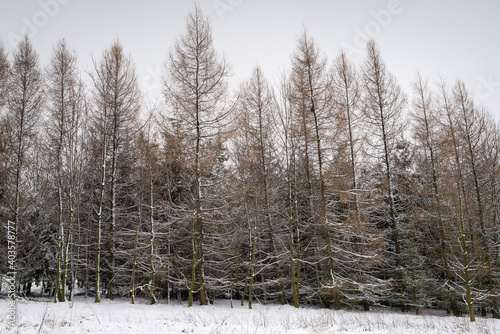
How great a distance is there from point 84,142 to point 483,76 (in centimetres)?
1864

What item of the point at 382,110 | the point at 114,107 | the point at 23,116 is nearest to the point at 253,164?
the point at 114,107

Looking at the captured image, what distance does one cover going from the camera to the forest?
11.2 m

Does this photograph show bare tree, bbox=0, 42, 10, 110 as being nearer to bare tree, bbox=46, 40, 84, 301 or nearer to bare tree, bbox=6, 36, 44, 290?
bare tree, bbox=6, 36, 44, 290

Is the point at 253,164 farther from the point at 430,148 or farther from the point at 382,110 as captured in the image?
the point at 430,148

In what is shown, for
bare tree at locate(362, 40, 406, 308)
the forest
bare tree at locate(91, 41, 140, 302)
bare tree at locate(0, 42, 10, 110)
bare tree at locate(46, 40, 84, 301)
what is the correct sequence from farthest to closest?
1. bare tree at locate(362, 40, 406, 308)
2. bare tree at locate(91, 41, 140, 302)
3. bare tree at locate(0, 42, 10, 110)
4. the forest
5. bare tree at locate(46, 40, 84, 301)

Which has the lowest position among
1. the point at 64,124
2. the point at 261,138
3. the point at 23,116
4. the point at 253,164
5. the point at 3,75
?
the point at 253,164

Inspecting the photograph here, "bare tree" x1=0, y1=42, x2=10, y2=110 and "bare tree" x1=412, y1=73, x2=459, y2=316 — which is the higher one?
"bare tree" x1=0, y1=42, x2=10, y2=110

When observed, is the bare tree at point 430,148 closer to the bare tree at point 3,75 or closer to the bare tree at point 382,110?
the bare tree at point 382,110

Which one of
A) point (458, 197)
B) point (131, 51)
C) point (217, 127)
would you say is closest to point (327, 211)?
point (458, 197)

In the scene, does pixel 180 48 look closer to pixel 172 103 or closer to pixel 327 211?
pixel 172 103

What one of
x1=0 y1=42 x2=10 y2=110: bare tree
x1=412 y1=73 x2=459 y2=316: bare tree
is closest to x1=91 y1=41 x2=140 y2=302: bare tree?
x1=0 y1=42 x2=10 y2=110: bare tree

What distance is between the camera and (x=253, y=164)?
13938 millimetres

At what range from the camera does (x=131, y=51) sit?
13914 mm

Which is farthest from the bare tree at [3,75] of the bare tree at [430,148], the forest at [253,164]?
the bare tree at [430,148]
